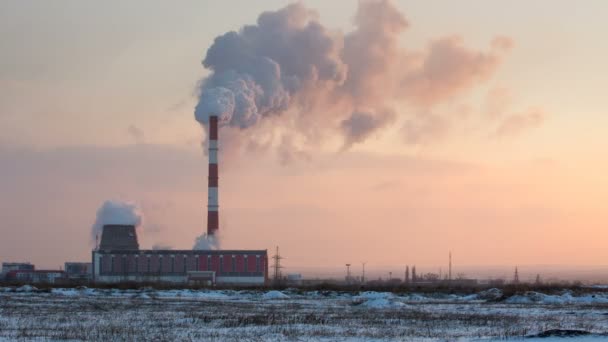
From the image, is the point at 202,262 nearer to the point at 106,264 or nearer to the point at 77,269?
the point at 106,264

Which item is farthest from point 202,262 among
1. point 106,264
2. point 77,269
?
point 77,269

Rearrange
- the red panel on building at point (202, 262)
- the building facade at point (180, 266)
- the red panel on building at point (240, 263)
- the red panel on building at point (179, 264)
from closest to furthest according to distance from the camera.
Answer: the red panel on building at point (202, 262), the building facade at point (180, 266), the red panel on building at point (240, 263), the red panel on building at point (179, 264)

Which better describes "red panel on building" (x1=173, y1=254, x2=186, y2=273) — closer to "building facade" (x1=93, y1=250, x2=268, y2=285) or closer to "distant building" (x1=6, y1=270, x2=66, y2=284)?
"building facade" (x1=93, y1=250, x2=268, y2=285)

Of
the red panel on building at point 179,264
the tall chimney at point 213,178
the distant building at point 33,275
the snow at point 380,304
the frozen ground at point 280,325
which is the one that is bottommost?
the frozen ground at point 280,325

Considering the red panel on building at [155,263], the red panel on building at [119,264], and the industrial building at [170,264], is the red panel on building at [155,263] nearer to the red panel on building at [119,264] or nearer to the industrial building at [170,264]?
the industrial building at [170,264]

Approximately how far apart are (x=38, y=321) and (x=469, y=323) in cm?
1659

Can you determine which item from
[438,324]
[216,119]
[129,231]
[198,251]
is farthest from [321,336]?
[129,231]

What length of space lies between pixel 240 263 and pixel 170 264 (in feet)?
35.7

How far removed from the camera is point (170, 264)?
143500 mm

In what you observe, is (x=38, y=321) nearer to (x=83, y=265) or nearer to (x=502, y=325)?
(x=502, y=325)

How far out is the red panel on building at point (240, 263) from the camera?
465 feet

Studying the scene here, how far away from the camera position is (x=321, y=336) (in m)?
29.5

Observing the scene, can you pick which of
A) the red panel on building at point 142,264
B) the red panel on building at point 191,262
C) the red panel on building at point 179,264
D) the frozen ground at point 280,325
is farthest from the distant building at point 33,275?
the frozen ground at point 280,325

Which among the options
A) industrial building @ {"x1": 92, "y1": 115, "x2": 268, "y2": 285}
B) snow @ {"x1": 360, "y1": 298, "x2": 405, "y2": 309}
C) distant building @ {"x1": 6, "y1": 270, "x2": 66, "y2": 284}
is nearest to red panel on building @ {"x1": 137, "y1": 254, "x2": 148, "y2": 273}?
industrial building @ {"x1": 92, "y1": 115, "x2": 268, "y2": 285}
